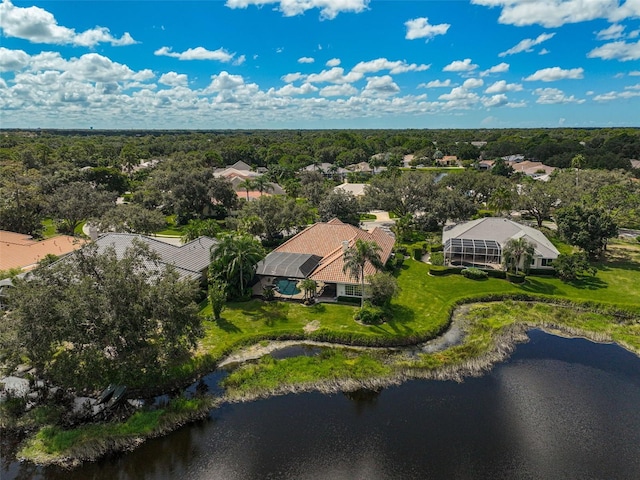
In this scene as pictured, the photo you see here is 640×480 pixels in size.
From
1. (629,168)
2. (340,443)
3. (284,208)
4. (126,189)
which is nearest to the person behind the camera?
(340,443)

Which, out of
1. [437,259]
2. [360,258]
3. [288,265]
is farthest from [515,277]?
[288,265]

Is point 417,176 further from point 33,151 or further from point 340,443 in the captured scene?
point 33,151

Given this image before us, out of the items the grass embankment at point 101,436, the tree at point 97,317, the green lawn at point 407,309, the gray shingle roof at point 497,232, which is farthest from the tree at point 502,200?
the grass embankment at point 101,436

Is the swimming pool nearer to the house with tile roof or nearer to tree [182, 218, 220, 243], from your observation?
tree [182, 218, 220, 243]

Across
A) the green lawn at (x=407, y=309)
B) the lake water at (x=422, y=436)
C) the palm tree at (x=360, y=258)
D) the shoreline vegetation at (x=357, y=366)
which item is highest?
the palm tree at (x=360, y=258)

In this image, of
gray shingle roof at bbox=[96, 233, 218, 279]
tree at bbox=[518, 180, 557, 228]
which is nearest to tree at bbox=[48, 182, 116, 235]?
gray shingle roof at bbox=[96, 233, 218, 279]

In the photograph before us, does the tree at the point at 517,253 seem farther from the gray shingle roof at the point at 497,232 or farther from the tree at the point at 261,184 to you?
the tree at the point at 261,184

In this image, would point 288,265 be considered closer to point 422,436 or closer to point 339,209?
point 422,436

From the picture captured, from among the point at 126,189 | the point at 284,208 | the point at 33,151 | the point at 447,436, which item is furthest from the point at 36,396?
the point at 33,151
